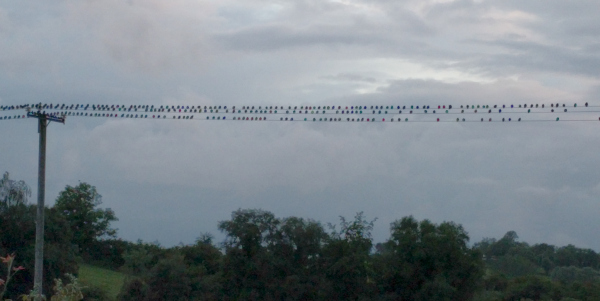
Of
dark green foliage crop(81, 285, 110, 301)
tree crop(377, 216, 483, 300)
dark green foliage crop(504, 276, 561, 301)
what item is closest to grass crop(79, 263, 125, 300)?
dark green foliage crop(81, 285, 110, 301)

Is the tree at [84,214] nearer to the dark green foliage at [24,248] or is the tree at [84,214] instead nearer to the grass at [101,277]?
the grass at [101,277]

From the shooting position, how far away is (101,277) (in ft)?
211

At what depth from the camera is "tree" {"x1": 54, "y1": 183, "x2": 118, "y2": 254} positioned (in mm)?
81938

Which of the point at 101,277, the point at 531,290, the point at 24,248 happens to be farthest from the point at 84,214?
the point at 531,290

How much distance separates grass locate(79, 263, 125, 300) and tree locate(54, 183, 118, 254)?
865cm

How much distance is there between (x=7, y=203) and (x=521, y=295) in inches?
1478

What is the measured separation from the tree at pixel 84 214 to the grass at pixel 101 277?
8.65 meters

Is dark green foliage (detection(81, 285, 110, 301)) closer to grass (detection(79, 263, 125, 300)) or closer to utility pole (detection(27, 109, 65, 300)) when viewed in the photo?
grass (detection(79, 263, 125, 300))

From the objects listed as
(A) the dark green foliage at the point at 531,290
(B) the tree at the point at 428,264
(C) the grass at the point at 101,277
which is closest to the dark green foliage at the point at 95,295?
(C) the grass at the point at 101,277

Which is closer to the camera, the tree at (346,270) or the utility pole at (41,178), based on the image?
the utility pole at (41,178)

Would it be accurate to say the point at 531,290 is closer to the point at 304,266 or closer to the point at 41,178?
the point at 304,266

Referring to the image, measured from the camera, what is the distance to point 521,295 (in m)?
48.5

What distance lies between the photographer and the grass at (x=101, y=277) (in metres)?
56.8

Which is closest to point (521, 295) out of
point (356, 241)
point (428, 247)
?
point (428, 247)
